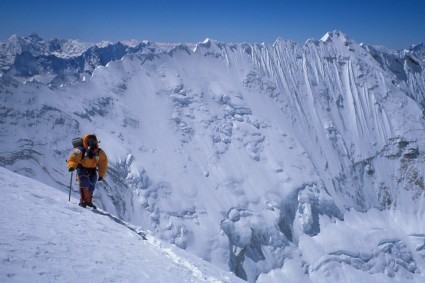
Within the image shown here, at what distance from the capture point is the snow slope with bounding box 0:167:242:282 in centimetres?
558

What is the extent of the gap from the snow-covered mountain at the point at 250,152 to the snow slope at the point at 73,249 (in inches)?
612

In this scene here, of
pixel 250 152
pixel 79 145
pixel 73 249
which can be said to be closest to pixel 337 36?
pixel 250 152

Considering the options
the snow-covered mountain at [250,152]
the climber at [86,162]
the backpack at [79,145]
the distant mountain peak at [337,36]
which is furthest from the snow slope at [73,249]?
the distant mountain peak at [337,36]

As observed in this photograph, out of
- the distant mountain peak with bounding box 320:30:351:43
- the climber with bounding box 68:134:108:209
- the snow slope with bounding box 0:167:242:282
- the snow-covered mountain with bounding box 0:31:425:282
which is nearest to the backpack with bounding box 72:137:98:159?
the climber with bounding box 68:134:108:209

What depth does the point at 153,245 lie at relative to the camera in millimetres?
9195

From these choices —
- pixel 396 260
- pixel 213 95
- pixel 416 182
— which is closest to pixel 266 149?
pixel 213 95

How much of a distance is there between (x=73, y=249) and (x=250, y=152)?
3683 cm

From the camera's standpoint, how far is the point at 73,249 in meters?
6.59

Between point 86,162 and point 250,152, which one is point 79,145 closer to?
point 86,162

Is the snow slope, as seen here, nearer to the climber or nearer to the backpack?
the climber

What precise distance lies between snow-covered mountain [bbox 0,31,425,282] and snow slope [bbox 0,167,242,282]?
15546 millimetres

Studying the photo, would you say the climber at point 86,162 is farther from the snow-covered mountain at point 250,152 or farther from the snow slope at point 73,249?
the snow-covered mountain at point 250,152

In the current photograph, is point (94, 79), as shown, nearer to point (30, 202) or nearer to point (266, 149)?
point (266, 149)

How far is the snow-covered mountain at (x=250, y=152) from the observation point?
102 ft
